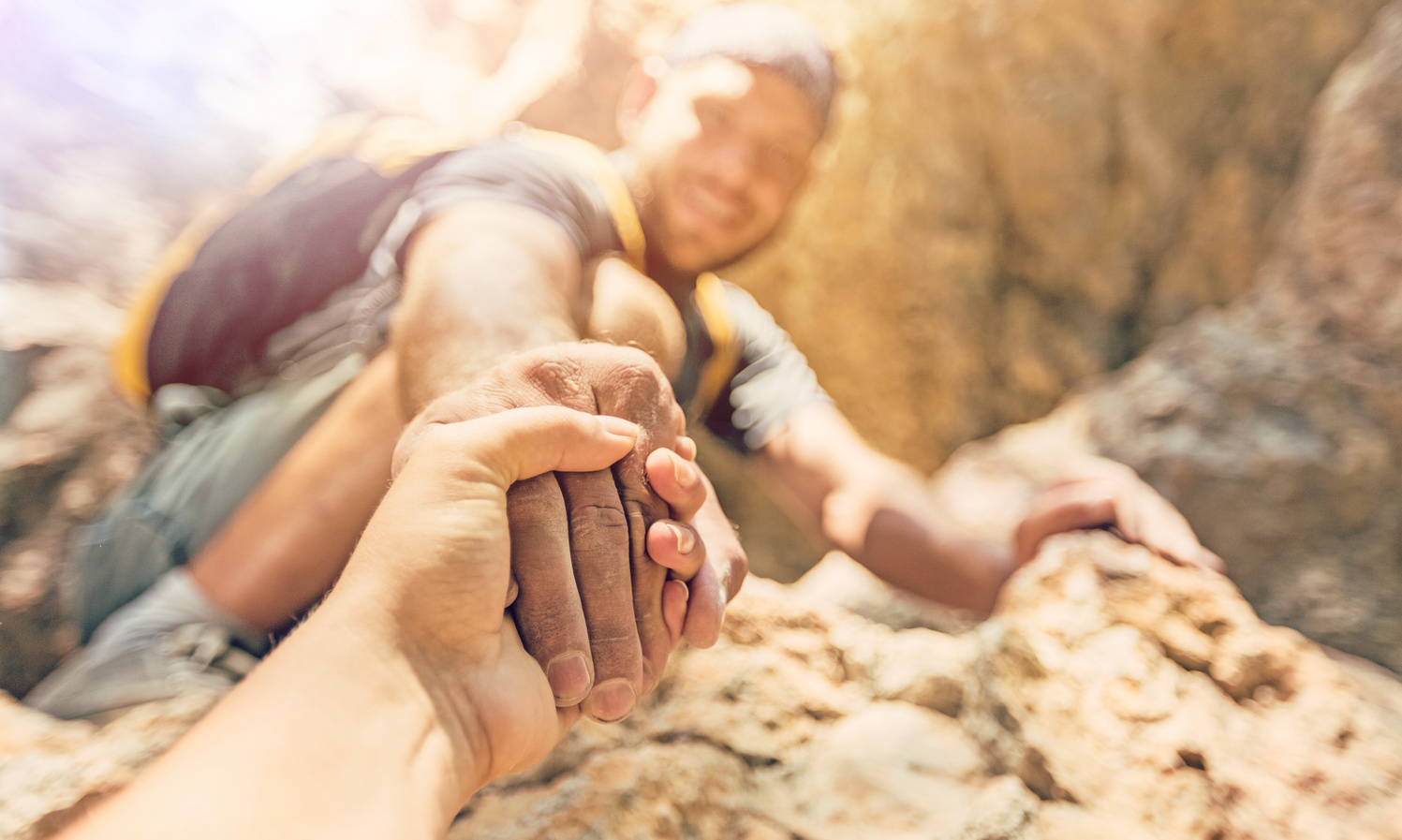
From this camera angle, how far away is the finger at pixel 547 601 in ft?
1.85

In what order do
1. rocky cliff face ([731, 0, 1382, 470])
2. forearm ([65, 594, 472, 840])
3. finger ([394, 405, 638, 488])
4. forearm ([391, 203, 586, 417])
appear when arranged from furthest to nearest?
rocky cliff face ([731, 0, 1382, 470]), forearm ([391, 203, 586, 417]), finger ([394, 405, 638, 488]), forearm ([65, 594, 472, 840])

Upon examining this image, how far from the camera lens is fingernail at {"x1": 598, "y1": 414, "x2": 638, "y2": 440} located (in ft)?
2.03

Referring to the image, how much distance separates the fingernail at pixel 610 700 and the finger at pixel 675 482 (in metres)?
0.17

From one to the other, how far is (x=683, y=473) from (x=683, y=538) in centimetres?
7

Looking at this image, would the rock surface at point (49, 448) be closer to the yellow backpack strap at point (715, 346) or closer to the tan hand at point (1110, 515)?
the yellow backpack strap at point (715, 346)

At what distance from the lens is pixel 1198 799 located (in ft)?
2.25

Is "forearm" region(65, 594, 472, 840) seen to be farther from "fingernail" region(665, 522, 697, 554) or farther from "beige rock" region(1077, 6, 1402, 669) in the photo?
"beige rock" region(1077, 6, 1402, 669)

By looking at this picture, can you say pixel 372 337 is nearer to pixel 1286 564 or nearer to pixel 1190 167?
pixel 1286 564

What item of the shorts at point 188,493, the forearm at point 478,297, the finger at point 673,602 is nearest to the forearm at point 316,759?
the finger at point 673,602

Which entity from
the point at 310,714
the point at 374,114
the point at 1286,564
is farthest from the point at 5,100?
the point at 1286,564

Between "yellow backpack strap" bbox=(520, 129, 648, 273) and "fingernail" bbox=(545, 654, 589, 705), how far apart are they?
32.5 inches

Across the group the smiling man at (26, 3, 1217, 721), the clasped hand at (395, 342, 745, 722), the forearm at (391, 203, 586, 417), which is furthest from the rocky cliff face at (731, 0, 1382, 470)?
the clasped hand at (395, 342, 745, 722)

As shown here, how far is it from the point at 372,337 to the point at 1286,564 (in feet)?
5.33

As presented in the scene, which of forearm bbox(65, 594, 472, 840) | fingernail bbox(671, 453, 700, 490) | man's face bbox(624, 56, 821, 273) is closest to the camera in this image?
forearm bbox(65, 594, 472, 840)
